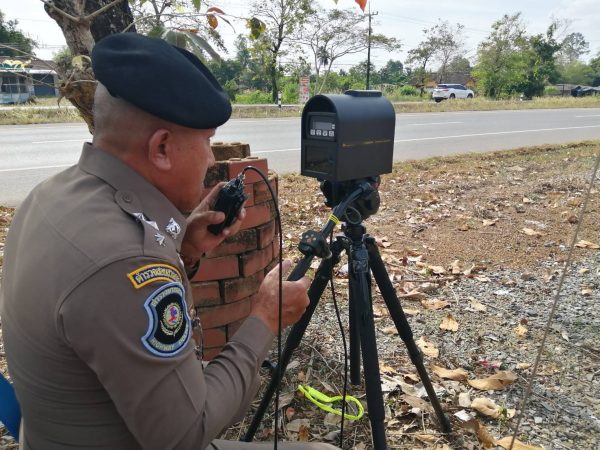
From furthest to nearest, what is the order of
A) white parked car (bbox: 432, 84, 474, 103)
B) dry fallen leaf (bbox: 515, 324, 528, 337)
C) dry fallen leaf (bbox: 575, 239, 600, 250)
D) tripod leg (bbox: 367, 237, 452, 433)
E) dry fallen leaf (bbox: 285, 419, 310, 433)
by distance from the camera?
white parked car (bbox: 432, 84, 474, 103), dry fallen leaf (bbox: 575, 239, 600, 250), dry fallen leaf (bbox: 515, 324, 528, 337), dry fallen leaf (bbox: 285, 419, 310, 433), tripod leg (bbox: 367, 237, 452, 433)

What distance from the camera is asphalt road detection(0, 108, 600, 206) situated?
8266mm

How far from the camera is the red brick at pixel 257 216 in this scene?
7.52ft

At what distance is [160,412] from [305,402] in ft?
5.14

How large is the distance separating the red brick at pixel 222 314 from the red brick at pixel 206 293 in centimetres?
4

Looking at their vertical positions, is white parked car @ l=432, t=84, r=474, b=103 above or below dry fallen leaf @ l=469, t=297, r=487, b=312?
above

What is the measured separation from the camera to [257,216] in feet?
7.69

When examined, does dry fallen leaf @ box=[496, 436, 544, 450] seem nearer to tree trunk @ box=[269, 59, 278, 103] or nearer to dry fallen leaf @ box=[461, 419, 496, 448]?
dry fallen leaf @ box=[461, 419, 496, 448]

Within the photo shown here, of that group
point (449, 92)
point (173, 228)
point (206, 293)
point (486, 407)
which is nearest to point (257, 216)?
point (206, 293)

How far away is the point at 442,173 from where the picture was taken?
7445mm

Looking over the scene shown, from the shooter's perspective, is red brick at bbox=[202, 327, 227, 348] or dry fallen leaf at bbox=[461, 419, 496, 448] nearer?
dry fallen leaf at bbox=[461, 419, 496, 448]

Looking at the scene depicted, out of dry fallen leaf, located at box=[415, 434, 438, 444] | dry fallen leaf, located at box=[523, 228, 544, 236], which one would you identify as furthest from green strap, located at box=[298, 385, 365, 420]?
dry fallen leaf, located at box=[523, 228, 544, 236]

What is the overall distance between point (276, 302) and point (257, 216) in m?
1.06

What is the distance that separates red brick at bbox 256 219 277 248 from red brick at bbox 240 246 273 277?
38 mm

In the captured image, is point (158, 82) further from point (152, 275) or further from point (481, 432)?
point (481, 432)
